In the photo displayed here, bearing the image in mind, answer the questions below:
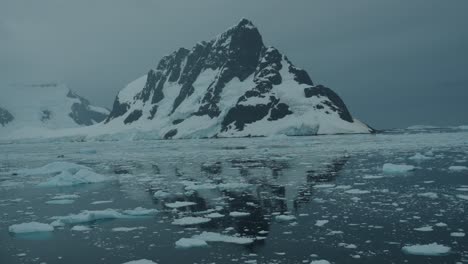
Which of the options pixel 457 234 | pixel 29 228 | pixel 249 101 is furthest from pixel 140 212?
pixel 249 101

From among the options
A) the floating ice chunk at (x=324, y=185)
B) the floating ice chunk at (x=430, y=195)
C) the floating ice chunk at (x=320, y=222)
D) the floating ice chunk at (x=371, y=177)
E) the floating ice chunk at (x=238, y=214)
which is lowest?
the floating ice chunk at (x=238, y=214)

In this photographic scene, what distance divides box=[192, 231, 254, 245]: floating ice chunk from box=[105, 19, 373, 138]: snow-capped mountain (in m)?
117

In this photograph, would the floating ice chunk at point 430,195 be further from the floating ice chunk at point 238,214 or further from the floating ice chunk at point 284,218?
the floating ice chunk at point 238,214

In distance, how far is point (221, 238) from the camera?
13.0 m

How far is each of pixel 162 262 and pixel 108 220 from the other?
6120 millimetres

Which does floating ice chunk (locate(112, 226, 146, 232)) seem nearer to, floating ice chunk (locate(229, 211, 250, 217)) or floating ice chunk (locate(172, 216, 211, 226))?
floating ice chunk (locate(172, 216, 211, 226))

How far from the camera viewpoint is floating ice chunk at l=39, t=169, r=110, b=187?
27250 millimetres

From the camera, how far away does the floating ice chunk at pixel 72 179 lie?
2725cm

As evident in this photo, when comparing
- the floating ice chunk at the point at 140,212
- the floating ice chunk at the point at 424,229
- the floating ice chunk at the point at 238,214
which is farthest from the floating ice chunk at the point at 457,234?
the floating ice chunk at the point at 140,212

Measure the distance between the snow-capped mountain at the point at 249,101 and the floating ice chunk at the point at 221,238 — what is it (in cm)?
11663

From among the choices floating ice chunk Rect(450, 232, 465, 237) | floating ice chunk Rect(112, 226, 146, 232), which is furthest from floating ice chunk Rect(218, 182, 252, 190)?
floating ice chunk Rect(450, 232, 465, 237)

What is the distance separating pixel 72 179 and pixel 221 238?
17.6 metres

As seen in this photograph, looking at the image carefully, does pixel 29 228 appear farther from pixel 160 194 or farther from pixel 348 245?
pixel 348 245

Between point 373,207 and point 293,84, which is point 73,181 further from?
point 293,84
